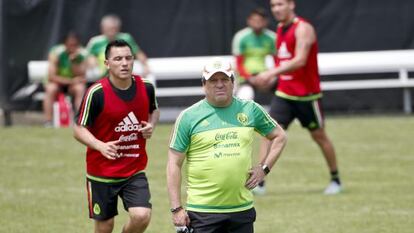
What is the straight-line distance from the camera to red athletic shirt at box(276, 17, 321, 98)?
13.0m

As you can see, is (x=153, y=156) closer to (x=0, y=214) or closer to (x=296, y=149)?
(x=296, y=149)

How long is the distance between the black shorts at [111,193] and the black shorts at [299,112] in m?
4.20

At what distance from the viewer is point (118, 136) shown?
29.3 feet

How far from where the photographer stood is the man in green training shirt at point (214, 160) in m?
7.38

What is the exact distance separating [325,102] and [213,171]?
44.5 ft

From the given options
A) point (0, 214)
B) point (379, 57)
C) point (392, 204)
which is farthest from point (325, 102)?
point (0, 214)

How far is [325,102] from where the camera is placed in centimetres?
2078

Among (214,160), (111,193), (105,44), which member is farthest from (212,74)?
(105,44)

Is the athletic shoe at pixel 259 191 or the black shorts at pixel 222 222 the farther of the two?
the athletic shoe at pixel 259 191

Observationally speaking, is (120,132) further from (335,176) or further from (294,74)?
(335,176)

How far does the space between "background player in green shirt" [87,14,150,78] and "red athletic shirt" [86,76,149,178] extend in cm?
925

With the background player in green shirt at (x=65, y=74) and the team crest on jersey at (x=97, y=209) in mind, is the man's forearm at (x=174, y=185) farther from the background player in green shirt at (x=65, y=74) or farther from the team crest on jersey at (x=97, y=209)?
the background player in green shirt at (x=65, y=74)

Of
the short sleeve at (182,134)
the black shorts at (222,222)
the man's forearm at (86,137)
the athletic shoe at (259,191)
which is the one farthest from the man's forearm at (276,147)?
the athletic shoe at (259,191)

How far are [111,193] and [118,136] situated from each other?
19.9 inches
